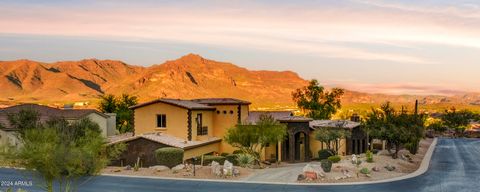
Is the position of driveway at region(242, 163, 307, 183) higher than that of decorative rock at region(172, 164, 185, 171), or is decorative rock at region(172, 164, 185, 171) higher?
decorative rock at region(172, 164, 185, 171)

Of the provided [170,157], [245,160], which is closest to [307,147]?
[245,160]

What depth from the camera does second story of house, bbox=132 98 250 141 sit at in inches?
1940

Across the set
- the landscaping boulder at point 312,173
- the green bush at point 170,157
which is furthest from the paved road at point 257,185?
the green bush at point 170,157

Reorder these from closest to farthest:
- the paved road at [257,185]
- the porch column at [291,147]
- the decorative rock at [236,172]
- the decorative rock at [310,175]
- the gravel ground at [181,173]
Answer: the paved road at [257,185] < the decorative rock at [310,175] < the gravel ground at [181,173] < the decorative rock at [236,172] < the porch column at [291,147]

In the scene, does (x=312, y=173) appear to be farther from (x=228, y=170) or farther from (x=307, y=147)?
(x=307, y=147)

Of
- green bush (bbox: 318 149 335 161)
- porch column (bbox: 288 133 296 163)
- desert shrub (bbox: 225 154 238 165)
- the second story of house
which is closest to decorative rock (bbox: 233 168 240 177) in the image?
desert shrub (bbox: 225 154 238 165)

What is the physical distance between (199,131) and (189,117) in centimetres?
265

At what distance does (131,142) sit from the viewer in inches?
1732

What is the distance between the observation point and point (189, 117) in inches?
1918

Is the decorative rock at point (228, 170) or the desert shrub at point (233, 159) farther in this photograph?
the desert shrub at point (233, 159)

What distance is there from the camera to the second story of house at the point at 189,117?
49.3 metres

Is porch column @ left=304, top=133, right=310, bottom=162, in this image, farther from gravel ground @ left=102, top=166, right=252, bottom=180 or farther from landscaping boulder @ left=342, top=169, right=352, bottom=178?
landscaping boulder @ left=342, top=169, right=352, bottom=178

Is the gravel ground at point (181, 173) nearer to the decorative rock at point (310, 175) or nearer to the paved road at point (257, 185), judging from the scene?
the paved road at point (257, 185)

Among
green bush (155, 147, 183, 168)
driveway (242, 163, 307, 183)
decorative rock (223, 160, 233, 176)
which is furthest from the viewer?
green bush (155, 147, 183, 168)
